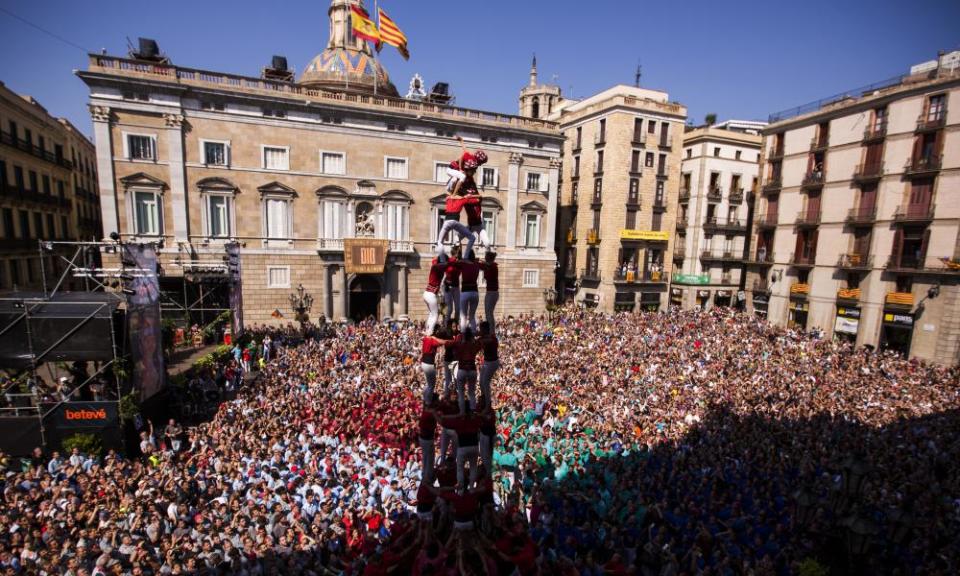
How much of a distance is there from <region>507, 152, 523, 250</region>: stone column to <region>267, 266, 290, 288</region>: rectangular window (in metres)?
14.9

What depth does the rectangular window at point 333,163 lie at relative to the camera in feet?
94.8

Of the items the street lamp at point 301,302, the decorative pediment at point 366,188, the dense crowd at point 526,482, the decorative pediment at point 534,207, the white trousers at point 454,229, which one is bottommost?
the dense crowd at point 526,482

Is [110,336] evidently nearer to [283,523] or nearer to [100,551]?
[100,551]

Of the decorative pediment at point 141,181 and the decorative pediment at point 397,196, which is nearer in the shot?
the decorative pediment at point 141,181

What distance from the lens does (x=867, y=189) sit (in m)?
29.2

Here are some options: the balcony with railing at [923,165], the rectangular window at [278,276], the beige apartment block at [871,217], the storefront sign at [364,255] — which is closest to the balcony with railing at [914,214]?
the beige apartment block at [871,217]

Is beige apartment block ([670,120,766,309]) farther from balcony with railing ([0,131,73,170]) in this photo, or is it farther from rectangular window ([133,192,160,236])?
balcony with railing ([0,131,73,170])

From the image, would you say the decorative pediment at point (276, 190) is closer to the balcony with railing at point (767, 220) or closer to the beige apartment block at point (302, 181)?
the beige apartment block at point (302, 181)

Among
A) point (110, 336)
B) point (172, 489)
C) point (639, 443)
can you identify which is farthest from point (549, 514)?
point (110, 336)

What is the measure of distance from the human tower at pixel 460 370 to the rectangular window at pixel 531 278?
26.5m

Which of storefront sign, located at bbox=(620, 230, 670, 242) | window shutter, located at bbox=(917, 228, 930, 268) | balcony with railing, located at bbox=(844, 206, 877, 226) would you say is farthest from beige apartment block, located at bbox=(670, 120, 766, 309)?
window shutter, located at bbox=(917, 228, 930, 268)

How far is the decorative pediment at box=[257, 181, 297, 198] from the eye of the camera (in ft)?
90.9

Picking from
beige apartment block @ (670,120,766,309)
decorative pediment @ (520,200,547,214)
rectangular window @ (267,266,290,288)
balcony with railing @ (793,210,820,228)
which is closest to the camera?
rectangular window @ (267,266,290,288)

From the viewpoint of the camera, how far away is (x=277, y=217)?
2833 centimetres
